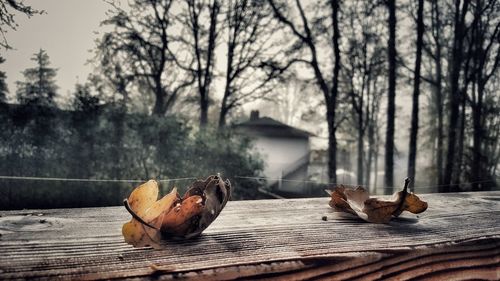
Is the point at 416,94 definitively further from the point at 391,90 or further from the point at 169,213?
the point at 169,213

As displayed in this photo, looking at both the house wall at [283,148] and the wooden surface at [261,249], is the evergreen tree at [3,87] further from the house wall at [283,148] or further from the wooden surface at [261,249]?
the house wall at [283,148]

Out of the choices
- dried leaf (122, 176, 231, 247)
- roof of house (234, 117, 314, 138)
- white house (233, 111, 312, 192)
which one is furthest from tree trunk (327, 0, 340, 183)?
roof of house (234, 117, 314, 138)

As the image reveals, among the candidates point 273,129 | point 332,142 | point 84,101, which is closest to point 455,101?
point 332,142

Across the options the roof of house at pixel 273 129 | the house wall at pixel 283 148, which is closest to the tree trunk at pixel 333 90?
the roof of house at pixel 273 129

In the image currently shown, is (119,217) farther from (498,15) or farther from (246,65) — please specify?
(498,15)

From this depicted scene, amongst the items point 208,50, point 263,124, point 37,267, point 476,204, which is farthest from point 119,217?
point 263,124

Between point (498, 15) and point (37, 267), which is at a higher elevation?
point (498, 15)

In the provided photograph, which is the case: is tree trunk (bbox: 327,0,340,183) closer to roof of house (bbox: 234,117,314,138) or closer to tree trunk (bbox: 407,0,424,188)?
tree trunk (bbox: 407,0,424,188)
